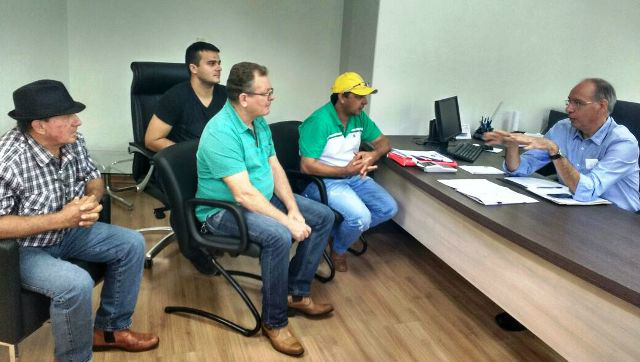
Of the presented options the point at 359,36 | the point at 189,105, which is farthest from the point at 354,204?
the point at 359,36

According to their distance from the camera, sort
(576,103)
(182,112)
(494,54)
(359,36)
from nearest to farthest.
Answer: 1. (576,103)
2. (182,112)
3. (494,54)
4. (359,36)

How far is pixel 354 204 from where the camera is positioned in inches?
105

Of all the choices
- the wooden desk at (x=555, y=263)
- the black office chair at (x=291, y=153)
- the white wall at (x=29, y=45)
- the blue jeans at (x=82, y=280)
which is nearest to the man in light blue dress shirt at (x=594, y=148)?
the wooden desk at (x=555, y=263)

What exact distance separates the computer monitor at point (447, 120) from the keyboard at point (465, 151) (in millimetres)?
85

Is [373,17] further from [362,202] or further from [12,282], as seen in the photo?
[12,282]

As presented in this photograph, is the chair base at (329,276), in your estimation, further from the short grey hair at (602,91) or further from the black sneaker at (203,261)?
the short grey hair at (602,91)

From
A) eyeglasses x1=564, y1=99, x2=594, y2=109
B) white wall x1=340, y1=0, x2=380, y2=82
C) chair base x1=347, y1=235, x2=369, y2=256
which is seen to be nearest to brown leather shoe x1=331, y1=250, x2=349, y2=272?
chair base x1=347, y1=235, x2=369, y2=256

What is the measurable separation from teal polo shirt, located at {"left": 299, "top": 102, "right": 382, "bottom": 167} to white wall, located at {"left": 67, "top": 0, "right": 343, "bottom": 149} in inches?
56.9

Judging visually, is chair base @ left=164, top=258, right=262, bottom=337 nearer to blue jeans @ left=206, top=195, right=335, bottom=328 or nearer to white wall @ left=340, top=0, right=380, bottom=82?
blue jeans @ left=206, top=195, right=335, bottom=328

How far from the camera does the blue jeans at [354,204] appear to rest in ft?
8.65

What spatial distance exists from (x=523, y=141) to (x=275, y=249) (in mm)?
1219

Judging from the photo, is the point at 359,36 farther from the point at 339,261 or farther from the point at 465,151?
the point at 339,261

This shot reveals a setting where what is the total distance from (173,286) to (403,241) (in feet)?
5.17

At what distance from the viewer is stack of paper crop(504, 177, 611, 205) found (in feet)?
7.06
